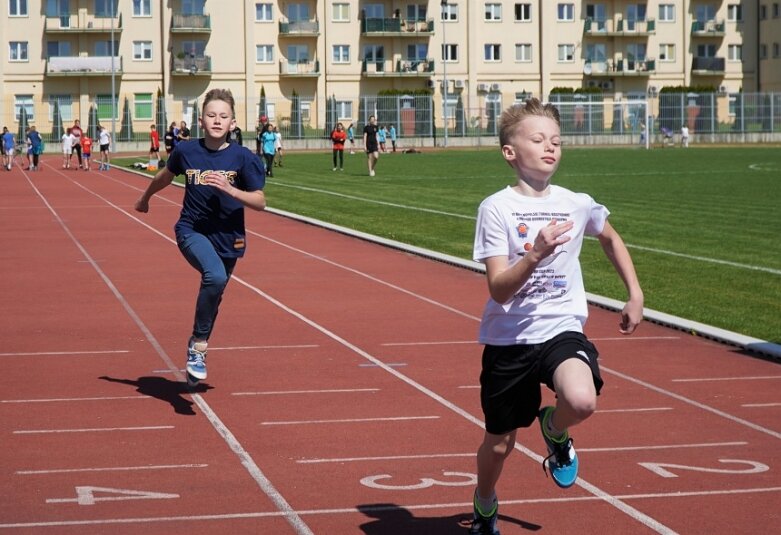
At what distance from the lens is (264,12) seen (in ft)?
292

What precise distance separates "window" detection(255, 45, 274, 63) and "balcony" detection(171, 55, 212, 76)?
171 inches

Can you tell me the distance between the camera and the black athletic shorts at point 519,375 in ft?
17.7

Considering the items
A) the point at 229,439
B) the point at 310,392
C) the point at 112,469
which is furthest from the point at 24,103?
the point at 112,469

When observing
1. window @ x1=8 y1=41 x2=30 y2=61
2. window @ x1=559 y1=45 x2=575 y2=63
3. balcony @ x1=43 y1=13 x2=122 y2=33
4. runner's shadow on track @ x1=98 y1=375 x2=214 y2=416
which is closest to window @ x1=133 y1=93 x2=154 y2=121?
balcony @ x1=43 y1=13 x2=122 y2=33

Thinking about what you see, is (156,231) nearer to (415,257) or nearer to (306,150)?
(415,257)

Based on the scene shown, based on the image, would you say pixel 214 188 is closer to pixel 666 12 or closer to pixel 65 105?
pixel 65 105

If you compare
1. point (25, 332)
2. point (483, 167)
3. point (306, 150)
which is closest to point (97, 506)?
point (25, 332)

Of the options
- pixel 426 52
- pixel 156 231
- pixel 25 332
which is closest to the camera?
pixel 25 332

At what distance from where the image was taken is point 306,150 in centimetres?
7562

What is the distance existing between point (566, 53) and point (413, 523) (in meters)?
89.4

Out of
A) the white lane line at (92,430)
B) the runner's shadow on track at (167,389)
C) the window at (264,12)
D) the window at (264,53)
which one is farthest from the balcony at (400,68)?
the white lane line at (92,430)

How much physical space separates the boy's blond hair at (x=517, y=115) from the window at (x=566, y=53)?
294 ft

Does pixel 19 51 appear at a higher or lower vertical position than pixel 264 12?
lower

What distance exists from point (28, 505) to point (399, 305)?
25.7 feet
